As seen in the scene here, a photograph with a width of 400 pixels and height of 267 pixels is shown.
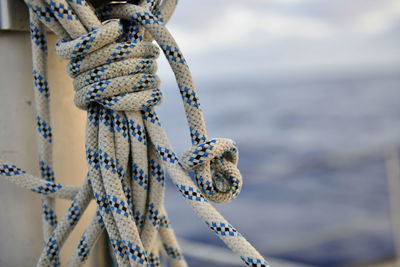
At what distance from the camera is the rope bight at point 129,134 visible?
45cm

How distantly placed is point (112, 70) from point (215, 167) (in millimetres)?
159

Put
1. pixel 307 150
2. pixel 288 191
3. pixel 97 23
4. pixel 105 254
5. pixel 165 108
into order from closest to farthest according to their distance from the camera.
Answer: pixel 97 23, pixel 105 254, pixel 288 191, pixel 307 150, pixel 165 108

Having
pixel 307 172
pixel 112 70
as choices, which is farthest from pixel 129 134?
pixel 307 172

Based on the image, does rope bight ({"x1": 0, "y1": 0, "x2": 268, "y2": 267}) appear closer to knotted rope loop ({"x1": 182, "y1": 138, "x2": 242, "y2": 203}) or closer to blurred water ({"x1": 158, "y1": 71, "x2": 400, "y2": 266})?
knotted rope loop ({"x1": 182, "y1": 138, "x2": 242, "y2": 203})

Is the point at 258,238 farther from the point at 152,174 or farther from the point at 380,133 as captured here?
the point at 380,133

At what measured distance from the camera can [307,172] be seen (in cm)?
707

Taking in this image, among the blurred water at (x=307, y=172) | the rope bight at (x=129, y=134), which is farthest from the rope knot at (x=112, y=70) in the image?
the blurred water at (x=307, y=172)

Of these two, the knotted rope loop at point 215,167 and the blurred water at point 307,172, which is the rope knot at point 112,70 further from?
the blurred water at point 307,172

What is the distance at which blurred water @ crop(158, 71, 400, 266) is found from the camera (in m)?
4.61

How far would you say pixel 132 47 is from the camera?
0.47 meters

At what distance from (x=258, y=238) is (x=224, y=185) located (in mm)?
4515

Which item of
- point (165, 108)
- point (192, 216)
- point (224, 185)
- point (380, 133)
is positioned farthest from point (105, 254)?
point (165, 108)

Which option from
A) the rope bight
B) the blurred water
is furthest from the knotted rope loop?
the blurred water

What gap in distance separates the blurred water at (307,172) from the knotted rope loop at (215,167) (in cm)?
321
